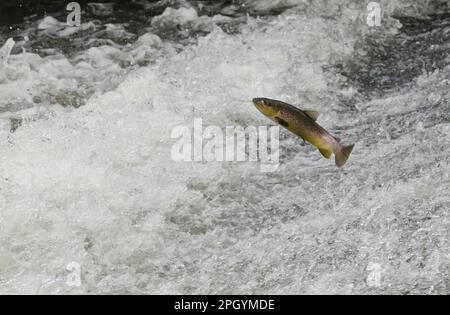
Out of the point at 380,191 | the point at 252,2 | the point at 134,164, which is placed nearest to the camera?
the point at 380,191

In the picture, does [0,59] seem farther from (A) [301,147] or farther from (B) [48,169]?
(A) [301,147]

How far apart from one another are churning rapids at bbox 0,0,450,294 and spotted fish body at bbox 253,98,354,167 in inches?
13.9

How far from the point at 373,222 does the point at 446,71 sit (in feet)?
6.12

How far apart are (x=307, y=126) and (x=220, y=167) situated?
0.73 metres

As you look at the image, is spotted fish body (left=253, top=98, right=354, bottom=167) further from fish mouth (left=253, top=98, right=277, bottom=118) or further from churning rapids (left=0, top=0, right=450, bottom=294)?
churning rapids (left=0, top=0, right=450, bottom=294)

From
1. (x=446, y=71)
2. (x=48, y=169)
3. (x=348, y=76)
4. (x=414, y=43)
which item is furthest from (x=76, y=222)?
(x=414, y=43)

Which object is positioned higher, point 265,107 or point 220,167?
point 265,107

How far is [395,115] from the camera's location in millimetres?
4117

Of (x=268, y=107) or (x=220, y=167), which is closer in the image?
(x=268, y=107)

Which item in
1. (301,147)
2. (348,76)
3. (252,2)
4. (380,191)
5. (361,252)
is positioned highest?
(252,2)

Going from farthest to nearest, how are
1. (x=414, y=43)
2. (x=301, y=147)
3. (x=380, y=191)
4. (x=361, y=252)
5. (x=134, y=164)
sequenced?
(x=414, y=43)
(x=301, y=147)
(x=134, y=164)
(x=380, y=191)
(x=361, y=252)

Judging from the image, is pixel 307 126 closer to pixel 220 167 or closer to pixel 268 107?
pixel 268 107

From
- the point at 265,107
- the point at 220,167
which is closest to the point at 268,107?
the point at 265,107

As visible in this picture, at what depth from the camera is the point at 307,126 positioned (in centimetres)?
304
